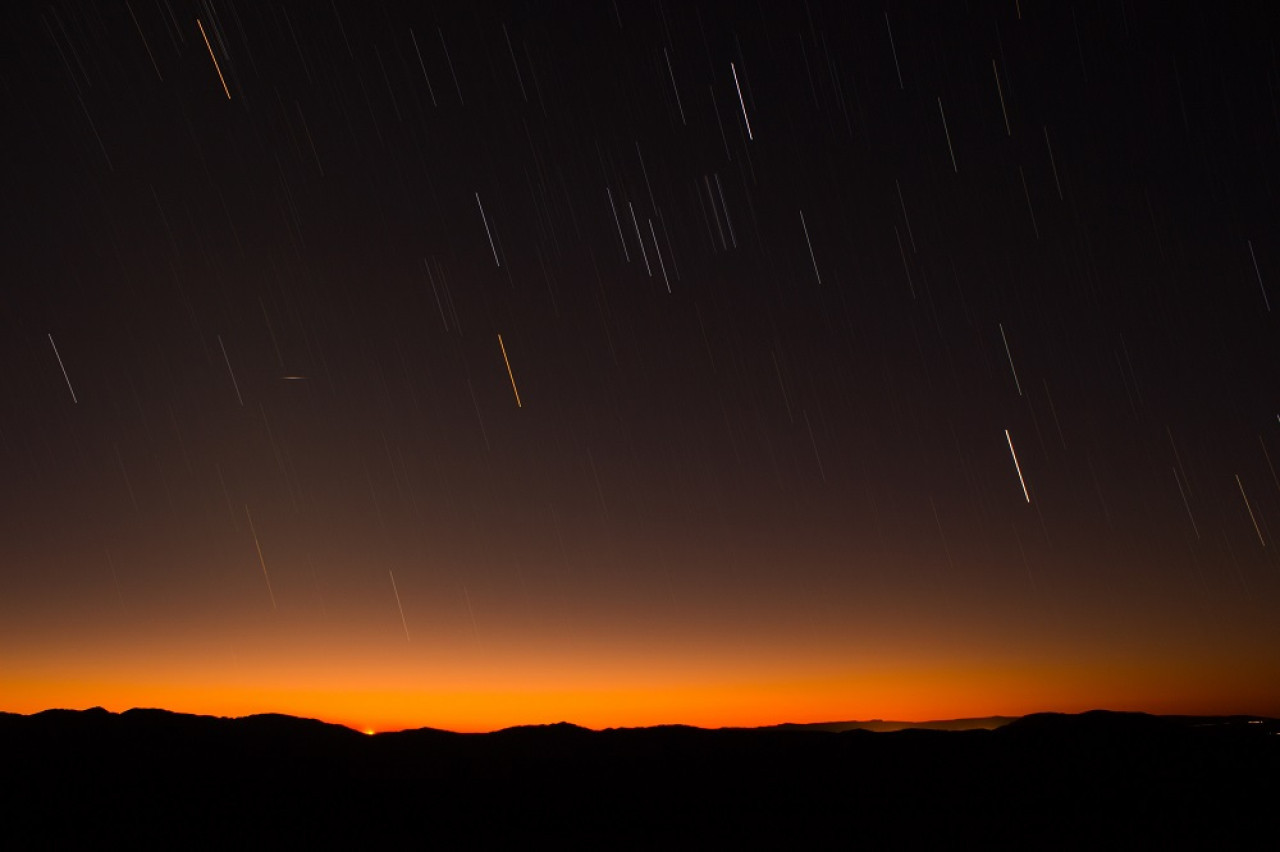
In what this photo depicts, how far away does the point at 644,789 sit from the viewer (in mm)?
23469

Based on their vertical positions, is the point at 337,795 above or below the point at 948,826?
above

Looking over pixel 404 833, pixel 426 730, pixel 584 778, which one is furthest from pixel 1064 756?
pixel 426 730

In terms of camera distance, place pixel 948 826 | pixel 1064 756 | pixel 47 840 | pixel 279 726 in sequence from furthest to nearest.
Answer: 1. pixel 279 726
2. pixel 1064 756
3. pixel 948 826
4. pixel 47 840

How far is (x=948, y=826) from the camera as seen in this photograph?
1778 centimetres

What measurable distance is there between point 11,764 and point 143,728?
37.2 ft

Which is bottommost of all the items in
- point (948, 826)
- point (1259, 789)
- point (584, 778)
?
point (1259, 789)

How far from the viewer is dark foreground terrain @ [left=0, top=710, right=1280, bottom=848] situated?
56.5 feet

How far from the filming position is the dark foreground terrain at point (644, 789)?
17.2 meters

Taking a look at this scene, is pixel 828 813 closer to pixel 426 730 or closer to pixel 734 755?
pixel 734 755

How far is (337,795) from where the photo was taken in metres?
22.4

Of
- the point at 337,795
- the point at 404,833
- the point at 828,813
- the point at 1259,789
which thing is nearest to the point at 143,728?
the point at 337,795

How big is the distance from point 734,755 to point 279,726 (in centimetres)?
2187

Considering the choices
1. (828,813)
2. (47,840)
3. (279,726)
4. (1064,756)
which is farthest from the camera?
(279,726)

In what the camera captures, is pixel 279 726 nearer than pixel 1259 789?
No
